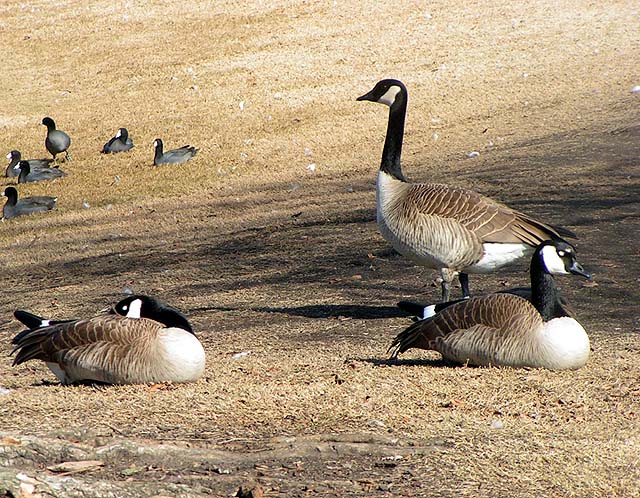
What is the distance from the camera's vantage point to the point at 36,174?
54.0ft

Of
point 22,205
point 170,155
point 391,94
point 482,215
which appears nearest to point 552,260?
point 482,215

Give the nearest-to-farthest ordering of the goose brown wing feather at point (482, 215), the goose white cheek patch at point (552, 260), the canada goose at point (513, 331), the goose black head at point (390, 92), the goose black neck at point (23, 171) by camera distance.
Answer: the canada goose at point (513, 331), the goose white cheek patch at point (552, 260), the goose brown wing feather at point (482, 215), the goose black head at point (390, 92), the goose black neck at point (23, 171)

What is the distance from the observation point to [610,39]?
20812 millimetres

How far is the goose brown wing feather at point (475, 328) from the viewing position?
235 inches

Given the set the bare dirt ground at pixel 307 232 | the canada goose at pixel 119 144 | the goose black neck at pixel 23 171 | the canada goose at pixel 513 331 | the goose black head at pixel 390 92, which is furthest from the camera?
the canada goose at pixel 119 144

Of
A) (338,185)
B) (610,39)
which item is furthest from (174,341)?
(610,39)

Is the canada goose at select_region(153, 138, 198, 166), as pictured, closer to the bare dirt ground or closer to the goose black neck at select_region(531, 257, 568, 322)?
the bare dirt ground

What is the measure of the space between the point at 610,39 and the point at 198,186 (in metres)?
10.5

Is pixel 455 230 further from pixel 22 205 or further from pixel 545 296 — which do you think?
pixel 22 205

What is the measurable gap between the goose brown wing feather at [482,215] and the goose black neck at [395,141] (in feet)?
1.28

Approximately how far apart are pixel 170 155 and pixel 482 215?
9.72 m

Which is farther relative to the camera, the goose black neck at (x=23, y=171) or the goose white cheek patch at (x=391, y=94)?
the goose black neck at (x=23, y=171)

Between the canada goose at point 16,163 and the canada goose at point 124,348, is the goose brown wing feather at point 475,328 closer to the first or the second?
the canada goose at point 124,348

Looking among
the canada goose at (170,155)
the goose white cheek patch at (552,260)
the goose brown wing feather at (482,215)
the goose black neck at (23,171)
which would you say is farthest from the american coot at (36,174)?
the goose white cheek patch at (552,260)
